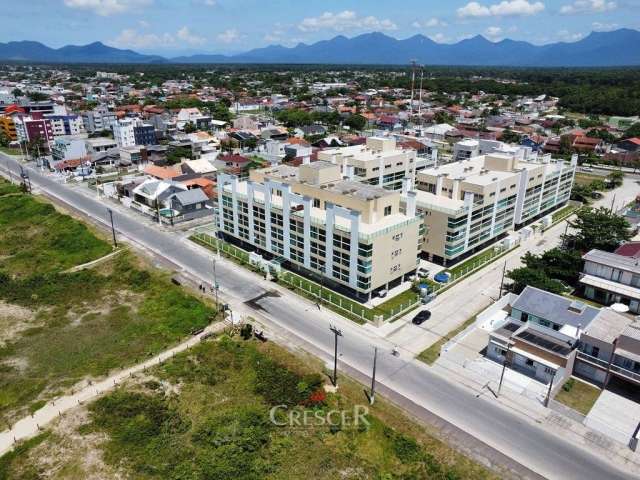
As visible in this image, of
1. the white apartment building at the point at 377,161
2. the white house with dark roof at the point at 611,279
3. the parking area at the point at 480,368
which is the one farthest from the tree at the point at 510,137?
the parking area at the point at 480,368

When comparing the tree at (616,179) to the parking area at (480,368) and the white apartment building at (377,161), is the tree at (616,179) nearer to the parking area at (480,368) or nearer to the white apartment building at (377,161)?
the white apartment building at (377,161)

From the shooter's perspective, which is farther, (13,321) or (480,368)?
(13,321)

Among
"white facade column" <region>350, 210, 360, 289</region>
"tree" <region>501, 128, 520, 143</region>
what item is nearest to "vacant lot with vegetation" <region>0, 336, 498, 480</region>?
"white facade column" <region>350, 210, 360, 289</region>

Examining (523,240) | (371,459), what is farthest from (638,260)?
(371,459)

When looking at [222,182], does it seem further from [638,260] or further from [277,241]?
[638,260]

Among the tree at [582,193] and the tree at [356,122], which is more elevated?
the tree at [356,122]

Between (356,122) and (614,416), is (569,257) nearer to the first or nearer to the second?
(614,416)

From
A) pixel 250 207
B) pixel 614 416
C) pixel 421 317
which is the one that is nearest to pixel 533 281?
pixel 421 317
